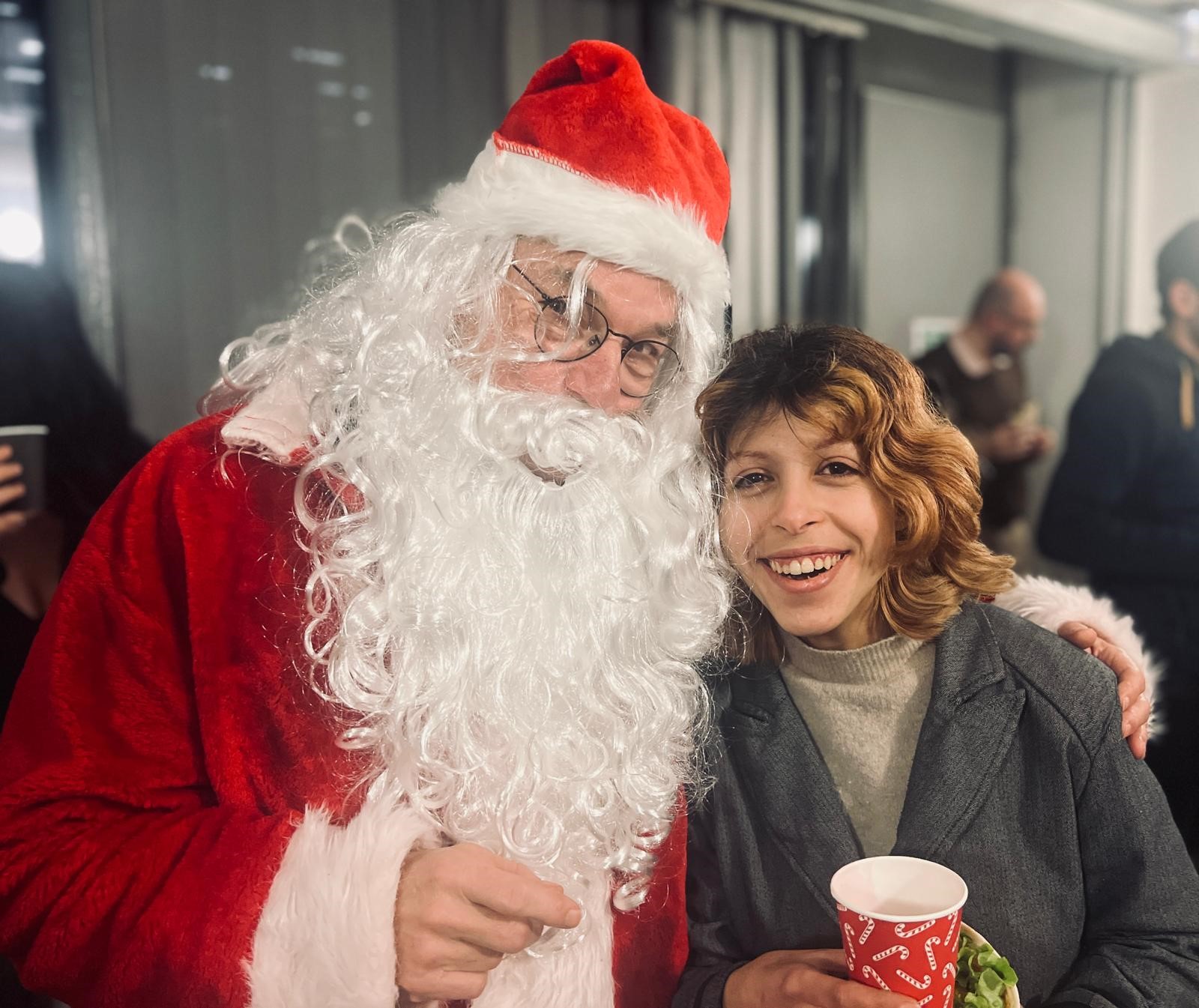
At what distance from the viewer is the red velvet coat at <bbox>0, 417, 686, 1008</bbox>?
777 millimetres

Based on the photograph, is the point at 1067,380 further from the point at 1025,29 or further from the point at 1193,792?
the point at 1193,792

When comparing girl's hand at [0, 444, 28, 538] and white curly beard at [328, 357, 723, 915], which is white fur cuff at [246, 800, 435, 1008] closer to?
white curly beard at [328, 357, 723, 915]

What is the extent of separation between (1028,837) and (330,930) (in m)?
0.59

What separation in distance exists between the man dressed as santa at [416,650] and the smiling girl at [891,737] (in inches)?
2.2

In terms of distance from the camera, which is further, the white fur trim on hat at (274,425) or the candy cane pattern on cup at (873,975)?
the white fur trim on hat at (274,425)

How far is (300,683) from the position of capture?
86 cm

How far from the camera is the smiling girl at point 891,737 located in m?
0.83

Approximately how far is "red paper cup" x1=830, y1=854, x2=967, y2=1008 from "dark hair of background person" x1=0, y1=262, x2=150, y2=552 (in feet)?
3.95

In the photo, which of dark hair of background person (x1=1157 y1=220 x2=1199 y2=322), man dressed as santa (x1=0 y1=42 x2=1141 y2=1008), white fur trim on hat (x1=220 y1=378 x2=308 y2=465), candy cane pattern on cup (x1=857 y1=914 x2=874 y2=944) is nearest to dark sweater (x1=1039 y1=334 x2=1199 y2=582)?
dark hair of background person (x1=1157 y1=220 x2=1199 y2=322)

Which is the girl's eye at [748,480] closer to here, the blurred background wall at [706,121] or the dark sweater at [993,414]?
the blurred background wall at [706,121]

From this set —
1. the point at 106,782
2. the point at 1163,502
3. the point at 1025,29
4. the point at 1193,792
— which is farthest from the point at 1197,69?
the point at 106,782

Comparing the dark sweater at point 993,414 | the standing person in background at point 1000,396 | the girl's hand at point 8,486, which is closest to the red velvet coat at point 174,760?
the girl's hand at point 8,486

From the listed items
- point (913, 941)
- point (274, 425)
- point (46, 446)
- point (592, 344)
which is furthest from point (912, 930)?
point (46, 446)

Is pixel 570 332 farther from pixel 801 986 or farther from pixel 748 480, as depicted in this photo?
pixel 801 986
